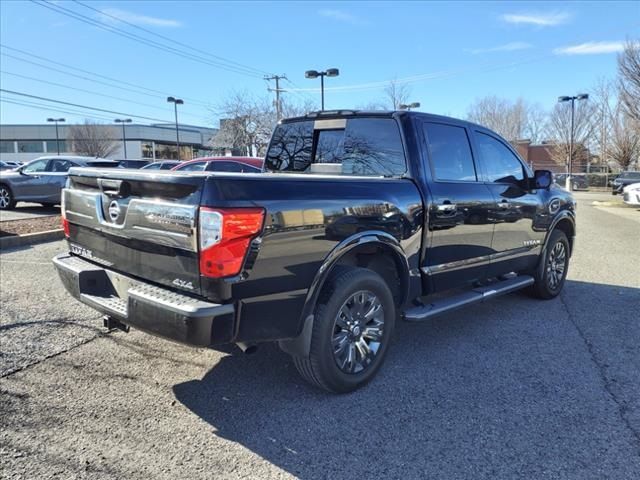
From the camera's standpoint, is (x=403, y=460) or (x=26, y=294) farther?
(x=26, y=294)

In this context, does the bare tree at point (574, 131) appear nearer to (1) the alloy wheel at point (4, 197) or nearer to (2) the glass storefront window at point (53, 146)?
(1) the alloy wheel at point (4, 197)

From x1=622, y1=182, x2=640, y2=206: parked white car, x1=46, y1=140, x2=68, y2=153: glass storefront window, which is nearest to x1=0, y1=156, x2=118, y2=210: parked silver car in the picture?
x1=622, y1=182, x2=640, y2=206: parked white car

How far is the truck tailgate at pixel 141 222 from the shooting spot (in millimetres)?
2801

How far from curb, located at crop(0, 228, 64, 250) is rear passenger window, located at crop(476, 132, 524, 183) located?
823 centimetres

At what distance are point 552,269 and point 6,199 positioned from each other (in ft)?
48.1

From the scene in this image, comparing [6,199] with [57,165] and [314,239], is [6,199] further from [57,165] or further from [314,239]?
[314,239]

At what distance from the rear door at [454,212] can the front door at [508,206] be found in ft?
0.57

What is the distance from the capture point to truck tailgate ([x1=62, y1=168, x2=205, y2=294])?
2801 millimetres

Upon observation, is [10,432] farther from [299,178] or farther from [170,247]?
[299,178]

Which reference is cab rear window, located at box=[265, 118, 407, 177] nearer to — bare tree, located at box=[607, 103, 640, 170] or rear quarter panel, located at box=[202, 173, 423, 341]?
rear quarter panel, located at box=[202, 173, 423, 341]

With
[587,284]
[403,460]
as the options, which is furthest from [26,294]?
[587,284]

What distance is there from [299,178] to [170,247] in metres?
0.90

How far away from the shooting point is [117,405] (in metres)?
3.33

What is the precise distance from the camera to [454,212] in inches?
172
